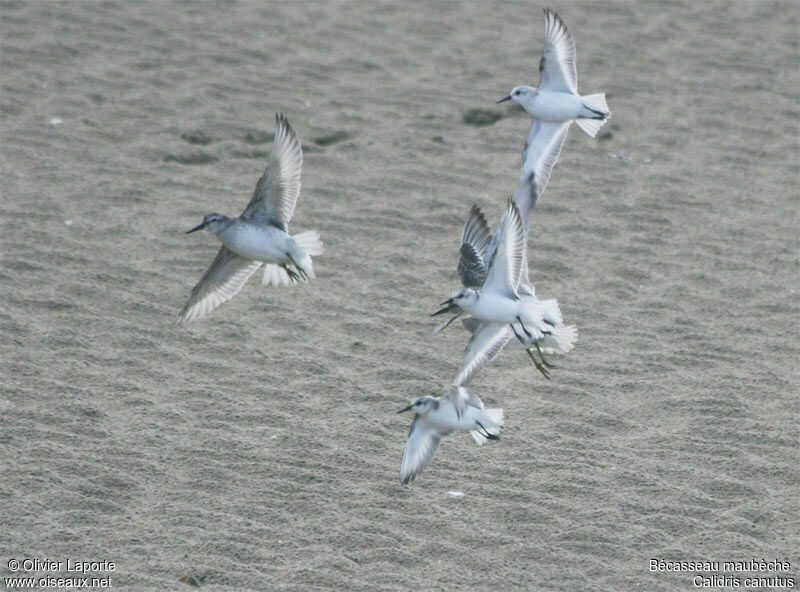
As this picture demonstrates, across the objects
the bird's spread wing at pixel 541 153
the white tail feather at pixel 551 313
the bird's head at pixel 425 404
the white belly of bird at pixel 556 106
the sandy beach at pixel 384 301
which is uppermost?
the white belly of bird at pixel 556 106

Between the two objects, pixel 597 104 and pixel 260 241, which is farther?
pixel 597 104

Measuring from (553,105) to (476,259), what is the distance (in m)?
1.11

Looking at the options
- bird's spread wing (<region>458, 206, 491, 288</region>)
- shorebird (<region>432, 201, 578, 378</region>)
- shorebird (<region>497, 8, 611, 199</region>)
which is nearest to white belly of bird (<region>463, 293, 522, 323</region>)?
shorebird (<region>432, 201, 578, 378</region>)

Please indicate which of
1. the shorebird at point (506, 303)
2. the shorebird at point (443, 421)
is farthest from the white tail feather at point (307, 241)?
the shorebird at point (443, 421)

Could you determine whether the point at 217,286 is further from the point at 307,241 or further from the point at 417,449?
the point at 417,449

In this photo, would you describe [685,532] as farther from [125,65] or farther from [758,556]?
[125,65]

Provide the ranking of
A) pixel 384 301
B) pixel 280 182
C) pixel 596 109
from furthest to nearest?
pixel 384 301 < pixel 596 109 < pixel 280 182

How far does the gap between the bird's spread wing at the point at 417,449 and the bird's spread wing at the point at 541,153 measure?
1642 mm

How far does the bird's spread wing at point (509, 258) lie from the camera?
18.1 feet

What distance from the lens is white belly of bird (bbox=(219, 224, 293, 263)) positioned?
19.3ft

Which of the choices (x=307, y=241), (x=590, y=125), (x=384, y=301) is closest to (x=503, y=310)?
(x=307, y=241)

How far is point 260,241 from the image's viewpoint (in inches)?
232

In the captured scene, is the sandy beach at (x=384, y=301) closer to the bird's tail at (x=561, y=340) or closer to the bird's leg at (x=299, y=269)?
the bird's tail at (x=561, y=340)

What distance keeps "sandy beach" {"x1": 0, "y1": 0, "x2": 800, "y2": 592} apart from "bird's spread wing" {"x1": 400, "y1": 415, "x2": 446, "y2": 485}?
0.23 m
